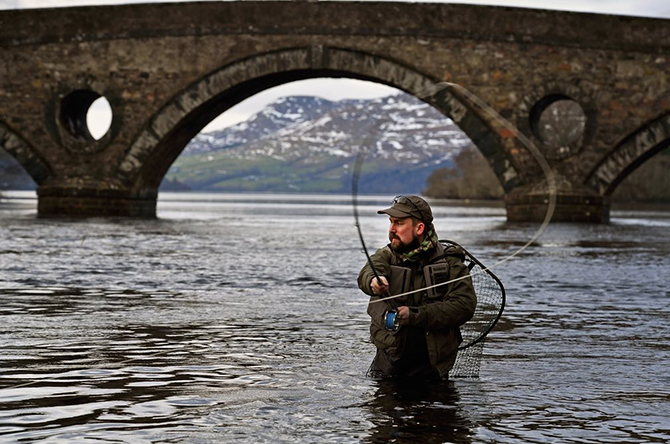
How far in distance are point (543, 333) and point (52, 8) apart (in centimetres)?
2451

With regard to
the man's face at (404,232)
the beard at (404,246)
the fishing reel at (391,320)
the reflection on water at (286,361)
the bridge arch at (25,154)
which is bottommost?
the reflection on water at (286,361)

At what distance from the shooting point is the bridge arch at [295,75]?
29.1 meters

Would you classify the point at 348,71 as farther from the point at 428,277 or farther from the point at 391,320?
the point at 391,320

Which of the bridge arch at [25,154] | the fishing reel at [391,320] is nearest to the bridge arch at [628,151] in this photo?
the bridge arch at [25,154]

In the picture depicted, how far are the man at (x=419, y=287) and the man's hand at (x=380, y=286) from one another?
26mm

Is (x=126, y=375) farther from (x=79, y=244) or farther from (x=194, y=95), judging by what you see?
(x=194, y=95)

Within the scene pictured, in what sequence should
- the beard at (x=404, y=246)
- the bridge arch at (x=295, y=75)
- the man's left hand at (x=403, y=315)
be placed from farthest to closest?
the bridge arch at (x=295, y=75) → the beard at (x=404, y=246) → the man's left hand at (x=403, y=315)

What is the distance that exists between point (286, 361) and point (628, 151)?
24203 millimetres

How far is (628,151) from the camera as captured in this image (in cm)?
2947

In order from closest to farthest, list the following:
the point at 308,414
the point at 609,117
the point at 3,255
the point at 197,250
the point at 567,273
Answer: the point at 308,414
the point at 567,273
the point at 3,255
the point at 197,250
the point at 609,117

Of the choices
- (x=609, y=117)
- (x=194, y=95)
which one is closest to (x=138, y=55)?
(x=194, y=95)

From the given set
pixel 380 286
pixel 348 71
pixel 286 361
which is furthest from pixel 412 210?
pixel 348 71

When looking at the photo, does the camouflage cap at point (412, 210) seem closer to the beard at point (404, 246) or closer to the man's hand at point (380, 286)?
the beard at point (404, 246)

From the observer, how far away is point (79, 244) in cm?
1775
